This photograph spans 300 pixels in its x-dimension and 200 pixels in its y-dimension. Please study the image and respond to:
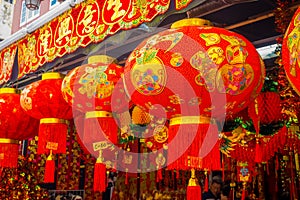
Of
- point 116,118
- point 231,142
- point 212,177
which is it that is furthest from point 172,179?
point 116,118

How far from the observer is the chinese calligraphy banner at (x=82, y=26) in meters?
1.90

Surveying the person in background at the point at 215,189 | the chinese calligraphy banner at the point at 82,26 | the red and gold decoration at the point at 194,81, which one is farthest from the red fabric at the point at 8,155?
the person in background at the point at 215,189

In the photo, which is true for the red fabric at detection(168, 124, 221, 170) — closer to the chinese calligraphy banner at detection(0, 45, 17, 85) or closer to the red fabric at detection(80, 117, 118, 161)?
the red fabric at detection(80, 117, 118, 161)

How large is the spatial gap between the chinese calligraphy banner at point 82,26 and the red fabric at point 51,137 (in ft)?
1.65

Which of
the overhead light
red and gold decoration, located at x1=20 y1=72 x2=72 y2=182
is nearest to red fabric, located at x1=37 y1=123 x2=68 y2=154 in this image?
red and gold decoration, located at x1=20 y1=72 x2=72 y2=182

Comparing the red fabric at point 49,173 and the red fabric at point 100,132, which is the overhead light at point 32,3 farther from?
the red fabric at point 100,132

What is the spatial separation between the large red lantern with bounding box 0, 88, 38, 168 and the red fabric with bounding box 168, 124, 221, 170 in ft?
4.52

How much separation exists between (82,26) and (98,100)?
0.69 m

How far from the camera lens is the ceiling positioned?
190cm

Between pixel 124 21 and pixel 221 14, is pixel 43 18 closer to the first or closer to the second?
pixel 124 21

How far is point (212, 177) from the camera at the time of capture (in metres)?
4.11

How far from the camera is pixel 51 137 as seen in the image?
2.11 metres

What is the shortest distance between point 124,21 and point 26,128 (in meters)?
1.04

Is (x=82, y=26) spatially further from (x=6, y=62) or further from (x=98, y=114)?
(x=6, y=62)
